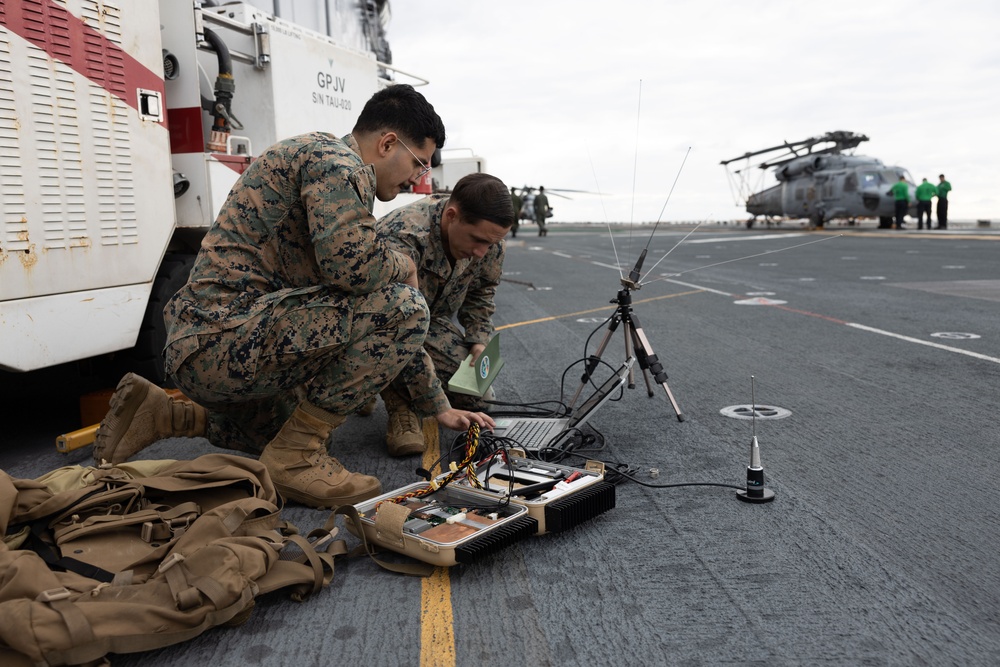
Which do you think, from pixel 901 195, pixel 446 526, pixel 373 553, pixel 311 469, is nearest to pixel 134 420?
pixel 311 469

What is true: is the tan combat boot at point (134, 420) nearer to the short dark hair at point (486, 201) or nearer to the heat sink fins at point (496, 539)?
the short dark hair at point (486, 201)

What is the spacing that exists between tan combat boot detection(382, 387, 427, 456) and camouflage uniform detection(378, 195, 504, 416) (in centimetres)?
5

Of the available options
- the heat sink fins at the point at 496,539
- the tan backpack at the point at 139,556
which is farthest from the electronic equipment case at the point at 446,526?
the tan backpack at the point at 139,556

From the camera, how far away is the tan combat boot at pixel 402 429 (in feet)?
13.9

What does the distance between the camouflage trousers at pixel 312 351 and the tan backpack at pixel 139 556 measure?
1.33 ft

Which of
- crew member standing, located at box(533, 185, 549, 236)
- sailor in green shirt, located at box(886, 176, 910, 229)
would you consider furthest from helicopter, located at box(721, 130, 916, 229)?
crew member standing, located at box(533, 185, 549, 236)

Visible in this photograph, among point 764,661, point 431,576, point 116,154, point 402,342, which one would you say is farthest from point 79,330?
point 764,661

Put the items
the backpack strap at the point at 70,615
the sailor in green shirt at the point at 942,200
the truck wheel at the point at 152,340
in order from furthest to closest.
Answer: the sailor in green shirt at the point at 942,200 → the truck wheel at the point at 152,340 → the backpack strap at the point at 70,615

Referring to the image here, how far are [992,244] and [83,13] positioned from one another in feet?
73.0

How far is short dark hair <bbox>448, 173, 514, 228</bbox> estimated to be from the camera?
155 inches

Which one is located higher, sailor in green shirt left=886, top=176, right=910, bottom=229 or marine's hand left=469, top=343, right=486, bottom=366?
sailor in green shirt left=886, top=176, right=910, bottom=229

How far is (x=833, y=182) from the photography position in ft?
103

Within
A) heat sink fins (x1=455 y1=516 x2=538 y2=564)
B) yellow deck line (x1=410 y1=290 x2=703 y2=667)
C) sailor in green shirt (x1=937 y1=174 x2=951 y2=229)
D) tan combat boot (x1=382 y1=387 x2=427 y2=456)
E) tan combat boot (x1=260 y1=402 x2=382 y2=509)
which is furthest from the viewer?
sailor in green shirt (x1=937 y1=174 x2=951 y2=229)

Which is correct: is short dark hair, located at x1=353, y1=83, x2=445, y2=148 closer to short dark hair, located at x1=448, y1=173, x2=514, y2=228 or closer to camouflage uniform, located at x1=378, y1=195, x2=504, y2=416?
short dark hair, located at x1=448, y1=173, x2=514, y2=228
